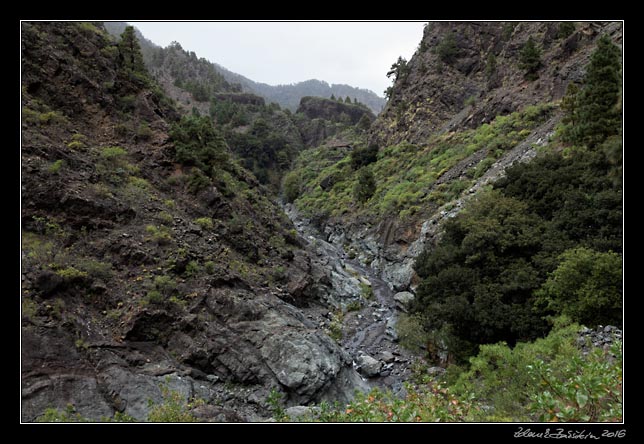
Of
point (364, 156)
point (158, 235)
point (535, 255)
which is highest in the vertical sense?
point (364, 156)

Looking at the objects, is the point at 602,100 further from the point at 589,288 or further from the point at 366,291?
the point at 366,291

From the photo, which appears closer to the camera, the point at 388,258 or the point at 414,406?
the point at 414,406

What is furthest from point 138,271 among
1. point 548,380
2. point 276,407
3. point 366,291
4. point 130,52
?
point 130,52

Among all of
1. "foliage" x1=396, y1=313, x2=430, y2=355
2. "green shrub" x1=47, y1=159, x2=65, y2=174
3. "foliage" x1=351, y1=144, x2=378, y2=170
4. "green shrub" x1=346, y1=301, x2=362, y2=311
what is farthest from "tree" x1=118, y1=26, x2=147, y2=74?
"foliage" x1=351, y1=144, x2=378, y2=170

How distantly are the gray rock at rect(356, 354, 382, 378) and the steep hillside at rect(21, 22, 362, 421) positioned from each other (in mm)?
1389

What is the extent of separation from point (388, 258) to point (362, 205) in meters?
13.7

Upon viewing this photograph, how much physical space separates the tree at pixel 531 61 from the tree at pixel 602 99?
22718 mm

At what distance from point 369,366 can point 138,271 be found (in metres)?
12.7

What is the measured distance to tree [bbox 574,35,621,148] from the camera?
19.1m

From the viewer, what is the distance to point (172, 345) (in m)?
15.3

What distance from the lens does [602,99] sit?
63.2ft

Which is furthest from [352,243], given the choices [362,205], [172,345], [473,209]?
[172,345]

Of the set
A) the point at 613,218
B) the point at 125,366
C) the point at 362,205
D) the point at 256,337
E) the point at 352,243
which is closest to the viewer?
the point at 125,366
